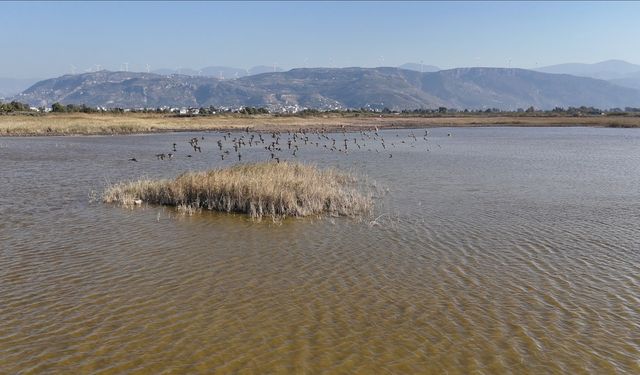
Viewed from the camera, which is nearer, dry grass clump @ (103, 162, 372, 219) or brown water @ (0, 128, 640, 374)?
brown water @ (0, 128, 640, 374)

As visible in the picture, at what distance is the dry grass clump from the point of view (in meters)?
19.2

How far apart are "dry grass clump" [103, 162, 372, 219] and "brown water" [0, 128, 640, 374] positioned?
41.2 inches

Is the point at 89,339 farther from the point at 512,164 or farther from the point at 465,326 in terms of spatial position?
the point at 512,164

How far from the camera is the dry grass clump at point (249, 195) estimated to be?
19.2 m

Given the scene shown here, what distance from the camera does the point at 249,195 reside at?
19.5m

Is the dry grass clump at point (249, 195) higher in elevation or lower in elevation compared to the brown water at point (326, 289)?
higher

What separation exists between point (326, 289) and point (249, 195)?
8887 millimetres

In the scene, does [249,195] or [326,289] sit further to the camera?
[249,195]

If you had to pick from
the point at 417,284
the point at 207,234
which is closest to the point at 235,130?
the point at 207,234

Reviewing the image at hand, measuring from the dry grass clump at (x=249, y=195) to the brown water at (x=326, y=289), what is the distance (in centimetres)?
105

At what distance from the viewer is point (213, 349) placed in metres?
8.45

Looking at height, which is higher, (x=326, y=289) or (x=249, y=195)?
(x=249, y=195)

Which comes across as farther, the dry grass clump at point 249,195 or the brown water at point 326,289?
the dry grass clump at point 249,195

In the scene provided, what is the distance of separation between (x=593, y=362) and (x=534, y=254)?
6.30 metres
